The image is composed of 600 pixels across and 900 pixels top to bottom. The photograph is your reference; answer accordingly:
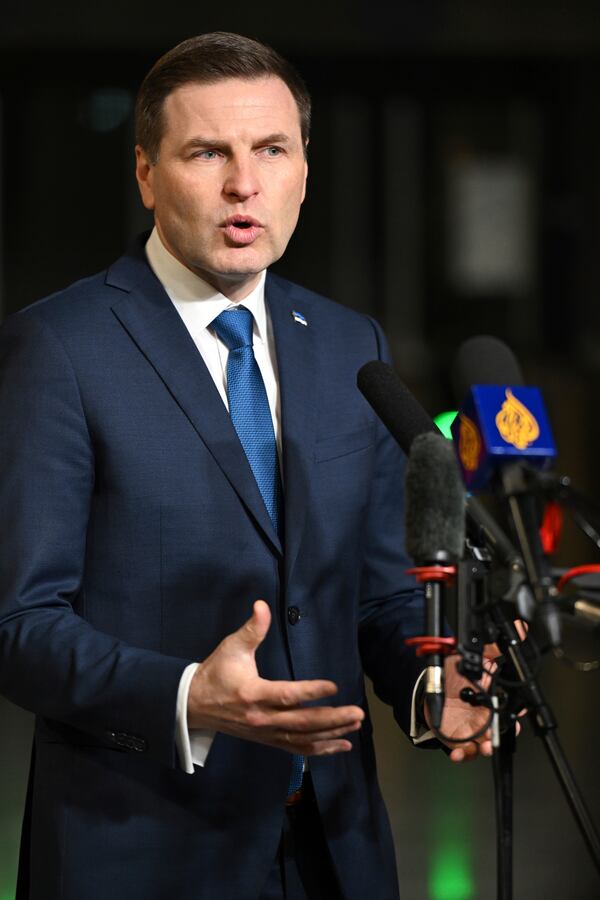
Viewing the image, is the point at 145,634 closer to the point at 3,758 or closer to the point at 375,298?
the point at 3,758

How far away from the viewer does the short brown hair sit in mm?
1591

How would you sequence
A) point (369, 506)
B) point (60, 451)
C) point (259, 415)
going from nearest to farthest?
point (60, 451)
point (259, 415)
point (369, 506)

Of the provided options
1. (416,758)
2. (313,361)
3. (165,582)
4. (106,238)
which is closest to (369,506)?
(313,361)

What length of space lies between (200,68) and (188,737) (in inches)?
30.4

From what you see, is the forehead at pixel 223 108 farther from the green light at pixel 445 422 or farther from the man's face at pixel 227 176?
the green light at pixel 445 422

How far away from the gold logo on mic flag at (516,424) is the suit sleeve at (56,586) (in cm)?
48

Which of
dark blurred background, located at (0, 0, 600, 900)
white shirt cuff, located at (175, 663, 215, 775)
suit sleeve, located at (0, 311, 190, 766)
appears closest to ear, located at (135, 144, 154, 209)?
suit sleeve, located at (0, 311, 190, 766)

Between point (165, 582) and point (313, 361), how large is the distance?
1.18 ft

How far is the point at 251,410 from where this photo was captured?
63.4 inches

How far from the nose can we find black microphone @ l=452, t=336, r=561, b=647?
0.48 meters

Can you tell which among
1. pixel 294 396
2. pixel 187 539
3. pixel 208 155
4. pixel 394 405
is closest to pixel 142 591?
pixel 187 539

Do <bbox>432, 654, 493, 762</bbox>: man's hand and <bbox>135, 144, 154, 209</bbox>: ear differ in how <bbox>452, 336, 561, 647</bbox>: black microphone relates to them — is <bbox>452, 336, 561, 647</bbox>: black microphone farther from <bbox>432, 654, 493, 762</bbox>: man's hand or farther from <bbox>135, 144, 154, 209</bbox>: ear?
<bbox>135, 144, 154, 209</bbox>: ear

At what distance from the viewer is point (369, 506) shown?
1.72 metres

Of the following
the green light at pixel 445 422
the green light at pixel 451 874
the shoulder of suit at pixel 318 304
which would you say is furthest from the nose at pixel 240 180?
the green light at pixel 451 874
